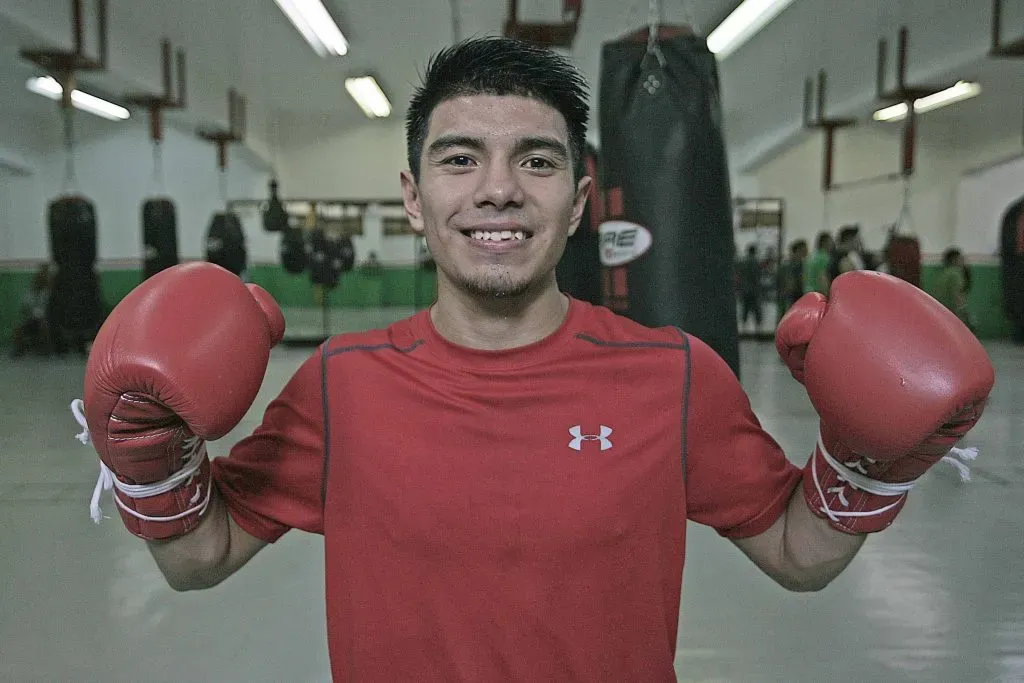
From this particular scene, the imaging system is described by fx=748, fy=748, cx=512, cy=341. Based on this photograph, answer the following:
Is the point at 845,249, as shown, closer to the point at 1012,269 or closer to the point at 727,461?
the point at 1012,269

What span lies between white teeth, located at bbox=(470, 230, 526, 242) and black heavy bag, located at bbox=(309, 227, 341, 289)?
7.87 m

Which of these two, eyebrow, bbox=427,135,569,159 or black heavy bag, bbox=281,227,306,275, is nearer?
eyebrow, bbox=427,135,569,159

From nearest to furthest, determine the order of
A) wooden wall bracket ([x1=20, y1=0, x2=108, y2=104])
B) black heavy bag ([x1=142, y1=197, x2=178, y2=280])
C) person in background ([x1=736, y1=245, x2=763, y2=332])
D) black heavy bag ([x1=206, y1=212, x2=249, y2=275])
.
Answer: wooden wall bracket ([x1=20, y1=0, x2=108, y2=104]) < black heavy bag ([x1=142, y1=197, x2=178, y2=280]) < black heavy bag ([x1=206, y1=212, x2=249, y2=275]) < person in background ([x1=736, y1=245, x2=763, y2=332])

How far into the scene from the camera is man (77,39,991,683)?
987mm

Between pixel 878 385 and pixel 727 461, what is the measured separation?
0.85 ft

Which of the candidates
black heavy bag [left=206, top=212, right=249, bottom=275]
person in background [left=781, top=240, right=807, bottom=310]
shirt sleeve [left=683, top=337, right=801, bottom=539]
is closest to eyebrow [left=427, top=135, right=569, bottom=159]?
shirt sleeve [left=683, top=337, right=801, bottom=539]

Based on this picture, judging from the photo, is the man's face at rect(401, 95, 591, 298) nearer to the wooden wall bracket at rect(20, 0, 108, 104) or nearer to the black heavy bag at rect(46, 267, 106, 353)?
the wooden wall bracket at rect(20, 0, 108, 104)

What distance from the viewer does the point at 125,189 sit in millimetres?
11156

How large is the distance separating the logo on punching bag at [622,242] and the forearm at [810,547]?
3.10 feet

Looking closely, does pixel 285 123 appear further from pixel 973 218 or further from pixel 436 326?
pixel 436 326

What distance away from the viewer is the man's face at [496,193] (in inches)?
41.6

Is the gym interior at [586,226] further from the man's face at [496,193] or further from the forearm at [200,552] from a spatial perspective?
the forearm at [200,552]

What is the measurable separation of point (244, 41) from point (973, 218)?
33.8ft

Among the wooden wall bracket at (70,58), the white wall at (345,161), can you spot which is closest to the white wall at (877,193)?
the white wall at (345,161)
